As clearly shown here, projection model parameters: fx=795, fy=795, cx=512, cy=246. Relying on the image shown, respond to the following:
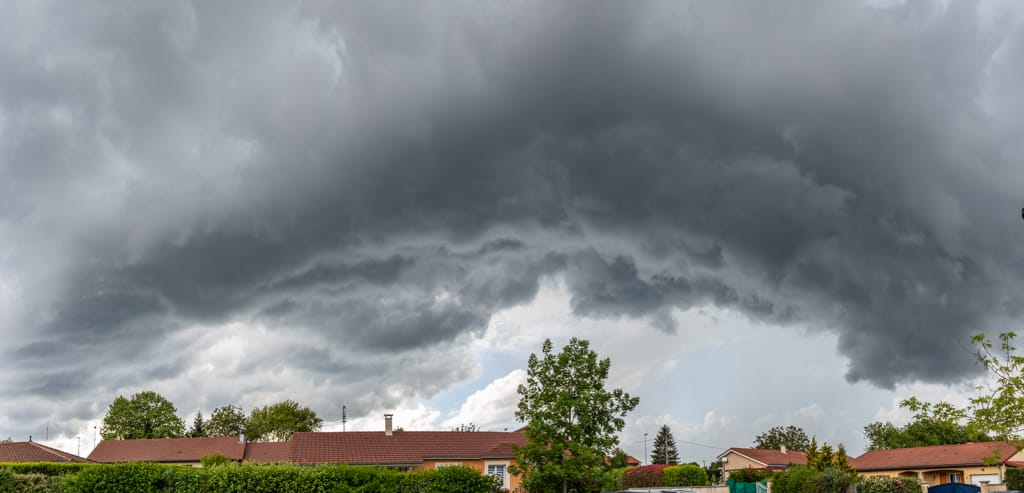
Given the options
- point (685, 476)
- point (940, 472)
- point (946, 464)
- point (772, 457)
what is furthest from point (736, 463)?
point (946, 464)

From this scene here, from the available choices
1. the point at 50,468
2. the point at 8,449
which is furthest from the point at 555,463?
the point at 8,449

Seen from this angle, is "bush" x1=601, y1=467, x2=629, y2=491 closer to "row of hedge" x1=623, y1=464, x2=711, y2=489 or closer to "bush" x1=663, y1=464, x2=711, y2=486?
"row of hedge" x1=623, y1=464, x2=711, y2=489

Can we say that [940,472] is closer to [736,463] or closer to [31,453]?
[736,463]

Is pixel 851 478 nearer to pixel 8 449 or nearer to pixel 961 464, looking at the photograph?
pixel 961 464

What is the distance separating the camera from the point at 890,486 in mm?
48594

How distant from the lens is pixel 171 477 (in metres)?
34.6

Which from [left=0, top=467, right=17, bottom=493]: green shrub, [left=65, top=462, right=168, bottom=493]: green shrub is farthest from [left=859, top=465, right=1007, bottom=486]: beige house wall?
[left=0, top=467, right=17, bottom=493]: green shrub

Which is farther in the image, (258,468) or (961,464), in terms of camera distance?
(961,464)

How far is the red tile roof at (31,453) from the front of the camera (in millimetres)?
57375

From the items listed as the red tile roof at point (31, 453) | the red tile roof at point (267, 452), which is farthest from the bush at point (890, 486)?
the red tile roof at point (31, 453)

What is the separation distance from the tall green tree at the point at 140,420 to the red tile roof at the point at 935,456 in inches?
3302

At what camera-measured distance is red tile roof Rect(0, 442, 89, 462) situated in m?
57.4

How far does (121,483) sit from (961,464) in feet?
207

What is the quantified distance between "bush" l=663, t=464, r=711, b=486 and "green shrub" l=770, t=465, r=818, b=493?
58.8ft
